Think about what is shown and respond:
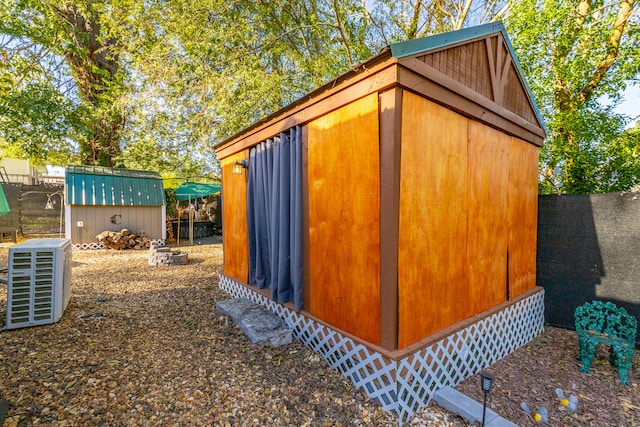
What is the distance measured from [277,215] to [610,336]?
3.51 metres

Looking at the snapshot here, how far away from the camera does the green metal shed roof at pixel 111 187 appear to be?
28.5ft

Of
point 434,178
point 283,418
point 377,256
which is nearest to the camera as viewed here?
point 283,418

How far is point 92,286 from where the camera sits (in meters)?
4.80

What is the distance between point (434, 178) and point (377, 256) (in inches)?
30.9

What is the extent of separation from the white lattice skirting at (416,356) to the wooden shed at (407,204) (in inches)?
0.9

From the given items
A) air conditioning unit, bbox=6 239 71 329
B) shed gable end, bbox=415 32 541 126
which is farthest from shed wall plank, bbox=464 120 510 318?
air conditioning unit, bbox=6 239 71 329

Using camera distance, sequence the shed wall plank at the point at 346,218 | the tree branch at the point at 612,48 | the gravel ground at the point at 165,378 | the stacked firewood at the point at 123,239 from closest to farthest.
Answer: the gravel ground at the point at 165,378 → the shed wall plank at the point at 346,218 → the tree branch at the point at 612,48 → the stacked firewood at the point at 123,239

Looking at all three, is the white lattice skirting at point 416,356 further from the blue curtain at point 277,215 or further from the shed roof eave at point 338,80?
the shed roof eave at point 338,80

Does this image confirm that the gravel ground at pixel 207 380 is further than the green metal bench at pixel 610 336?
No

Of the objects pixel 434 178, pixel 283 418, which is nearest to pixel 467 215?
pixel 434 178

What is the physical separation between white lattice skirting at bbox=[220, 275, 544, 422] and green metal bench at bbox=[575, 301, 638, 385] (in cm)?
56

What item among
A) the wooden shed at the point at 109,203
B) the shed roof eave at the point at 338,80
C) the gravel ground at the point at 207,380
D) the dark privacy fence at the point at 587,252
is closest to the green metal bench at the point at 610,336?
the gravel ground at the point at 207,380

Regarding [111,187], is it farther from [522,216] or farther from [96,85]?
[522,216]

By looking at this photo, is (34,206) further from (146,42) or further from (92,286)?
(92,286)
